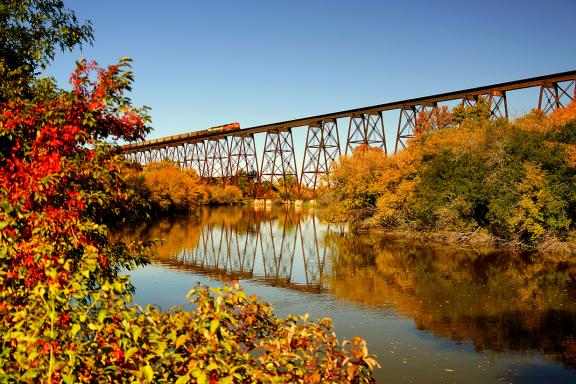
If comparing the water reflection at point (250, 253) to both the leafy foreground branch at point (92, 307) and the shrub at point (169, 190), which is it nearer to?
the leafy foreground branch at point (92, 307)

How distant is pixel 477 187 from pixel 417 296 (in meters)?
10.8

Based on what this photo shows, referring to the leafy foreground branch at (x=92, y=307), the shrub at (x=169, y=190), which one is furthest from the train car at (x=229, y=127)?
the leafy foreground branch at (x=92, y=307)

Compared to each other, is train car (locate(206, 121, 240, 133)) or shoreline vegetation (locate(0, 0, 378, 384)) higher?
train car (locate(206, 121, 240, 133))

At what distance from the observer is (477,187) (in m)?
21.1

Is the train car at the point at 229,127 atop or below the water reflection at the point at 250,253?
atop

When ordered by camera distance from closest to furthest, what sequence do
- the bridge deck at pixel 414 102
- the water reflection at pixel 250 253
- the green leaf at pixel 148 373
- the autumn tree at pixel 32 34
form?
1. the green leaf at pixel 148 373
2. the autumn tree at pixel 32 34
3. the water reflection at pixel 250 253
4. the bridge deck at pixel 414 102

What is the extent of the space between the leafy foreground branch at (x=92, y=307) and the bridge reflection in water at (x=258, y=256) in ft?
31.9

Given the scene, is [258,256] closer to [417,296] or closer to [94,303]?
[417,296]

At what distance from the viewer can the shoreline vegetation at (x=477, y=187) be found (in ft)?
61.1

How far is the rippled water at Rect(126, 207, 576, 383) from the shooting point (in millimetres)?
7480

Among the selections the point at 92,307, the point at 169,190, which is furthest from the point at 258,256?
the point at 169,190

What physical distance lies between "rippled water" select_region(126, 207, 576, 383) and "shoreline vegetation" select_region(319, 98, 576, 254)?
206 cm

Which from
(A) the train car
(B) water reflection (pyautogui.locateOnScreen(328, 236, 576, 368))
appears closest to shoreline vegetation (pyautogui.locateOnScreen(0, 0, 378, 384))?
(B) water reflection (pyautogui.locateOnScreen(328, 236, 576, 368))

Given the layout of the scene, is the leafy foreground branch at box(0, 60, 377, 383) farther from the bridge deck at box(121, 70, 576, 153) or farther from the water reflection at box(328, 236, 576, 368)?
the bridge deck at box(121, 70, 576, 153)
